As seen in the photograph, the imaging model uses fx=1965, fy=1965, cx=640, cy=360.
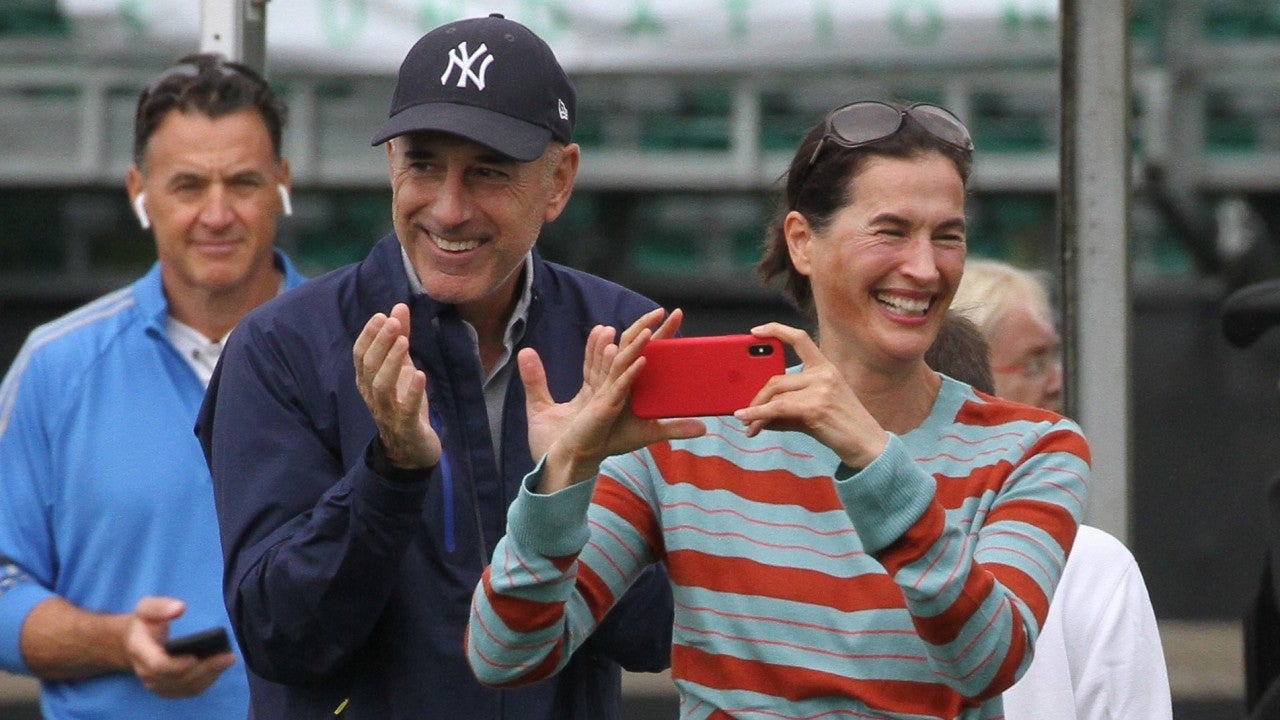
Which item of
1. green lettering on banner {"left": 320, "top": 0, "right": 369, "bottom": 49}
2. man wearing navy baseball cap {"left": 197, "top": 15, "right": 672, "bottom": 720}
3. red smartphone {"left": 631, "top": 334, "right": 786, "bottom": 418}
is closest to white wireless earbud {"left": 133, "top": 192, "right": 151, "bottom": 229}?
man wearing navy baseball cap {"left": 197, "top": 15, "right": 672, "bottom": 720}

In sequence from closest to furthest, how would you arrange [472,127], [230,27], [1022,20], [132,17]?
[472,127] → [230,27] → [1022,20] → [132,17]

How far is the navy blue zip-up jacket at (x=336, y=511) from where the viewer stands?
7.12ft

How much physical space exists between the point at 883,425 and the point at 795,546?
0.18 metres

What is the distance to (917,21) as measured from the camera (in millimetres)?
6965

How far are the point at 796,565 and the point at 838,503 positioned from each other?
0.08 m

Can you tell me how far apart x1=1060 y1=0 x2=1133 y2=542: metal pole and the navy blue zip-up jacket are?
3.35 ft

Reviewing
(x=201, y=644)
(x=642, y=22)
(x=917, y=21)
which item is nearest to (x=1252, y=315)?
(x=201, y=644)

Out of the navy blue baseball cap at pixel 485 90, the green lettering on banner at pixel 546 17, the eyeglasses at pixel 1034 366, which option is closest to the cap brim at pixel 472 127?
the navy blue baseball cap at pixel 485 90

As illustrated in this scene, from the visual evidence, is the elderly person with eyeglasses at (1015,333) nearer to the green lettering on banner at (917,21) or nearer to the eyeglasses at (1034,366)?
the eyeglasses at (1034,366)

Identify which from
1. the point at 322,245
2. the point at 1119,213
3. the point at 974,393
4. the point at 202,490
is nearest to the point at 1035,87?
the point at 322,245

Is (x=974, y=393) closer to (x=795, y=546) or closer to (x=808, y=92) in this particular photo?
(x=795, y=546)

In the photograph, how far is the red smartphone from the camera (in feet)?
6.22

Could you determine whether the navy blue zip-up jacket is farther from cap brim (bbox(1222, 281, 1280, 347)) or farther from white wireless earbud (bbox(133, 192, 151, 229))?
white wireless earbud (bbox(133, 192, 151, 229))

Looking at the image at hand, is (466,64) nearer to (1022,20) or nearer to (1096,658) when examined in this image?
(1096,658)
